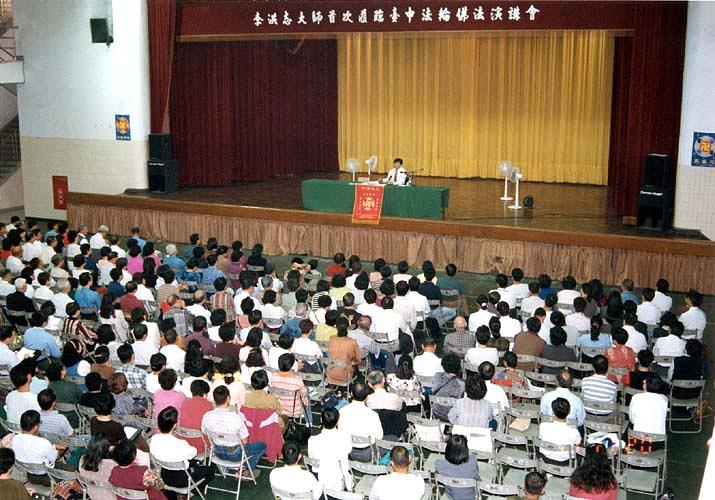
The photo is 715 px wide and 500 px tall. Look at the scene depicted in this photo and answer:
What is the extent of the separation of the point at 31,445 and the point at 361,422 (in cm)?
240

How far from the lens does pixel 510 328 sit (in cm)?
878

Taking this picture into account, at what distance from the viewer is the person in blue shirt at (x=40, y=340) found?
838 cm

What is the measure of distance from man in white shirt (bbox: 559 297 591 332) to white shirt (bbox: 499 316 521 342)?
70 cm

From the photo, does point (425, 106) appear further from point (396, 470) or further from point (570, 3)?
point (396, 470)

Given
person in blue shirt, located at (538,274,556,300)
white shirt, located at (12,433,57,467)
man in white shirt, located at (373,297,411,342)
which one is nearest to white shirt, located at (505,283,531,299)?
person in blue shirt, located at (538,274,556,300)

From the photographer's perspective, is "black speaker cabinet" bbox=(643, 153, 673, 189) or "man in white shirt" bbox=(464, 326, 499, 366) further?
"black speaker cabinet" bbox=(643, 153, 673, 189)

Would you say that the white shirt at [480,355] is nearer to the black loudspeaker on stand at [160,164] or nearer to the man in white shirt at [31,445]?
the man in white shirt at [31,445]

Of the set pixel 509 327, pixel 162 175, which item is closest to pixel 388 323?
pixel 509 327

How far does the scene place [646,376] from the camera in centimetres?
709

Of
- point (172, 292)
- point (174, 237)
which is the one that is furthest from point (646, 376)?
point (174, 237)

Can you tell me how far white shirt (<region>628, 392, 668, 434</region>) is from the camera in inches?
254

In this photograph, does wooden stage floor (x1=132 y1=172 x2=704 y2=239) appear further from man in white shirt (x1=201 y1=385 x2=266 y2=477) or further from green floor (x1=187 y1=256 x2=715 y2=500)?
man in white shirt (x1=201 y1=385 x2=266 y2=477)

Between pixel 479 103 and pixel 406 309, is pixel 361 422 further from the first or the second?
pixel 479 103

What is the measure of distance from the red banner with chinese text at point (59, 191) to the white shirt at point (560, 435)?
14.5 m
